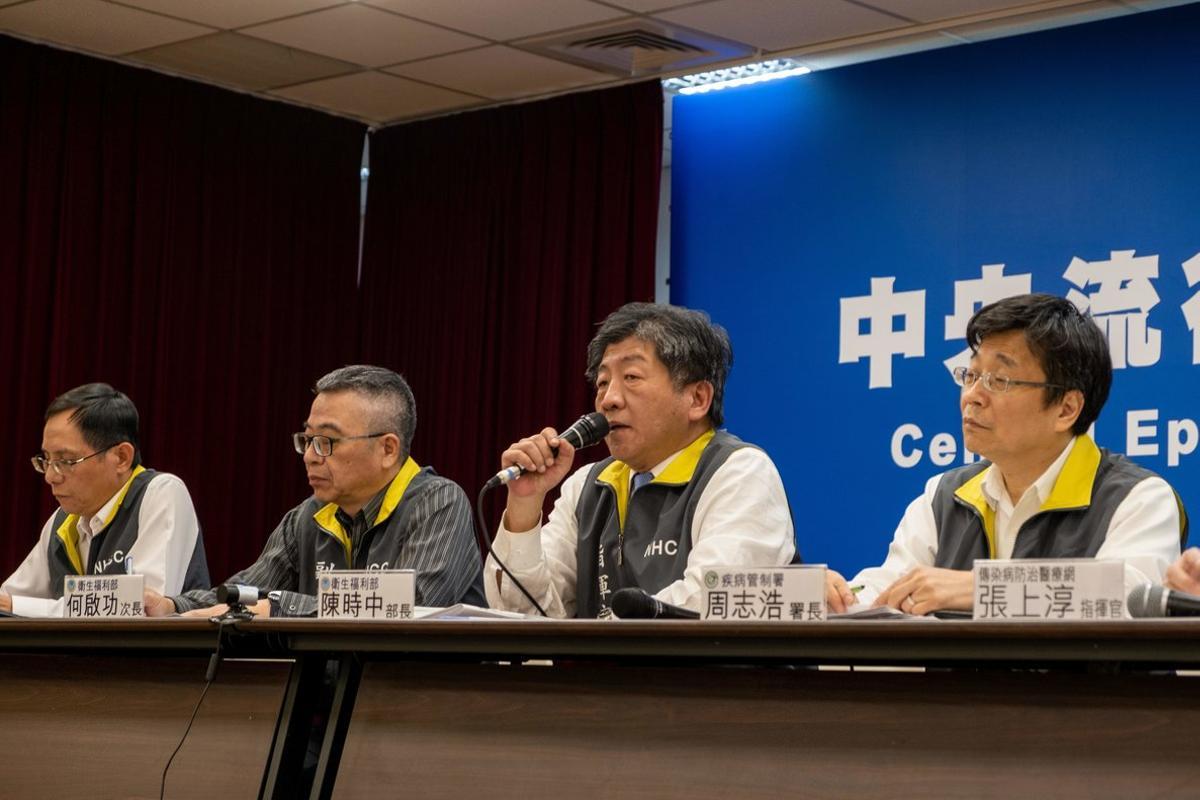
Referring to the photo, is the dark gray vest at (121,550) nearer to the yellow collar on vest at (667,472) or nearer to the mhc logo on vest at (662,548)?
the yellow collar on vest at (667,472)

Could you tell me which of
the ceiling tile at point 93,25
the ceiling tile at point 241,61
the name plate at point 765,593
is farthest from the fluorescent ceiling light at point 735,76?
the name plate at point 765,593

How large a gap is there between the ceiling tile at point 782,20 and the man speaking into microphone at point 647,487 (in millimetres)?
2072

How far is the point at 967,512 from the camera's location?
8.08ft

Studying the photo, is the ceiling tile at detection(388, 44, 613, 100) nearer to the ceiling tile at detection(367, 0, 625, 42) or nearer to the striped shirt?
the ceiling tile at detection(367, 0, 625, 42)

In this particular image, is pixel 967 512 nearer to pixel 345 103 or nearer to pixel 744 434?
pixel 744 434

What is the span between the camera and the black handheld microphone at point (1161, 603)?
1614 mm

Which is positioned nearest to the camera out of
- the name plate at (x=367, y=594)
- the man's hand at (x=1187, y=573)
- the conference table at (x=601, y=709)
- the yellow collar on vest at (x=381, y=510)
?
the conference table at (x=601, y=709)

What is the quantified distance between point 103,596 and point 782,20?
296 cm

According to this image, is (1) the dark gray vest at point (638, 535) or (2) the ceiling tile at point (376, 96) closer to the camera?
(1) the dark gray vest at point (638, 535)

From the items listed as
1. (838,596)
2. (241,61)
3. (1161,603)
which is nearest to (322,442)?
(838,596)

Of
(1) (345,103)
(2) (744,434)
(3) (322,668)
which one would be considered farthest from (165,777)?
(1) (345,103)

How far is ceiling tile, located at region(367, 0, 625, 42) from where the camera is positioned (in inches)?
187

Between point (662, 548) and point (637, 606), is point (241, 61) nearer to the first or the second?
point (662, 548)

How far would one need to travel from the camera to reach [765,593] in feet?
5.82
